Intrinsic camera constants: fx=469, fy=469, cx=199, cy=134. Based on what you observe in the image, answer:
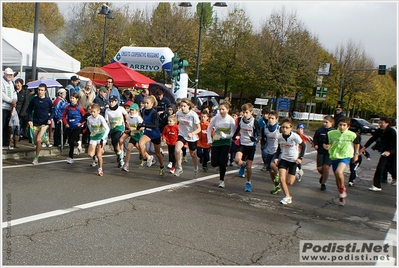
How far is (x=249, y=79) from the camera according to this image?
145 feet

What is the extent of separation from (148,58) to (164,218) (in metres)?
16.6

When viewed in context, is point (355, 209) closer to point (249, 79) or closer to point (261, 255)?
point (261, 255)

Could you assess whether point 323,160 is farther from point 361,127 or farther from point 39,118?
point 361,127

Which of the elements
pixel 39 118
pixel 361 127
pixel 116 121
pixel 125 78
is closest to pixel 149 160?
pixel 116 121

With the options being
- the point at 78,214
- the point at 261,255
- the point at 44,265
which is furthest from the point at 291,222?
the point at 44,265

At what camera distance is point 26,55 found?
17.8 m

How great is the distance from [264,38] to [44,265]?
135 ft

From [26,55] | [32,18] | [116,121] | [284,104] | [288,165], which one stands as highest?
[32,18]

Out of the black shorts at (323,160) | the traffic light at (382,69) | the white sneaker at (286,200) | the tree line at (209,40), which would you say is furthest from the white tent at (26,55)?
the traffic light at (382,69)

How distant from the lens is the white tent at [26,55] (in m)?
17.7

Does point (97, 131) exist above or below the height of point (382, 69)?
below

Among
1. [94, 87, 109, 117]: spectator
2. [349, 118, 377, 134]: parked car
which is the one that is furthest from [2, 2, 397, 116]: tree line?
[94, 87, 109, 117]: spectator

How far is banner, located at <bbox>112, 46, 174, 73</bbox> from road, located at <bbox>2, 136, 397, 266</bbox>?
1197cm

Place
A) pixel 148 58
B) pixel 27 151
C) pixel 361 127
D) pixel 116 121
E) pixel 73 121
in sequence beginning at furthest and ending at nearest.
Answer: pixel 361 127 → pixel 148 58 → pixel 27 151 → pixel 73 121 → pixel 116 121
